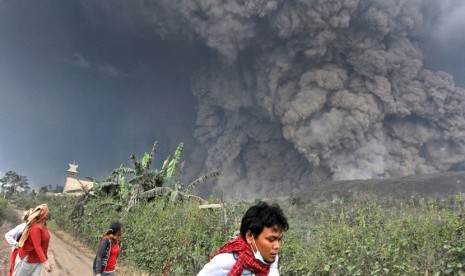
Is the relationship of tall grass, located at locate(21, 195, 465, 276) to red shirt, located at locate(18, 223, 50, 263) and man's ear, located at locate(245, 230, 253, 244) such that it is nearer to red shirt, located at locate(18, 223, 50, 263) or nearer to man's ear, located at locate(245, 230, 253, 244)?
man's ear, located at locate(245, 230, 253, 244)

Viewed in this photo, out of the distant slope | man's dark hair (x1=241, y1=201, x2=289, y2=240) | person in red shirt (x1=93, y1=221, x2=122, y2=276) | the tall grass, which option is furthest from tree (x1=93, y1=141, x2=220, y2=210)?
the distant slope

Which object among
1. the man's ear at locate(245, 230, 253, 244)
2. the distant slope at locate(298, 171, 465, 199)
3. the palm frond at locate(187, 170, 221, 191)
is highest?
the distant slope at locate(298, 171, 465, 199)

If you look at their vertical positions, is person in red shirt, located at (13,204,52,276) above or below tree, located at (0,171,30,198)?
below

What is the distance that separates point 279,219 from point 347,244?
152 inches

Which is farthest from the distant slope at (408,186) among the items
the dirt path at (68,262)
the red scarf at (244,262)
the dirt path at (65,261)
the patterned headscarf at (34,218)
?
the red scarf at (244,262)

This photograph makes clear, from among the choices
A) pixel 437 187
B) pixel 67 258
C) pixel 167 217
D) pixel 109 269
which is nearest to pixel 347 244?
pixel 109 269

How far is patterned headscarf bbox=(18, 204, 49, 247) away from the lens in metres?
4.63

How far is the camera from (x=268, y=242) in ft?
7.06

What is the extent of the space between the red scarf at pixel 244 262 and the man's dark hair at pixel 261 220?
0.10 m

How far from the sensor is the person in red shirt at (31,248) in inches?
181

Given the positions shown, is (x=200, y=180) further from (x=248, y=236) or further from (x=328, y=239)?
(x=248, y=236)

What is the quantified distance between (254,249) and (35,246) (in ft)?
11.6

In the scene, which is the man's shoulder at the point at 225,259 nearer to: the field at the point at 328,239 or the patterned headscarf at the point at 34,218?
the field at the point at 328,239

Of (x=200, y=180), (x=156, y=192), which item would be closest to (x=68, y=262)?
(x=156, y=192)
